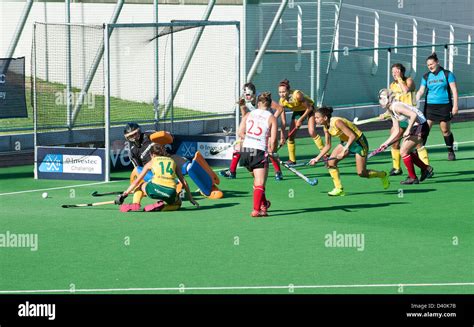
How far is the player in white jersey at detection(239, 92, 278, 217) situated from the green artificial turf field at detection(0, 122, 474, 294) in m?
0.25

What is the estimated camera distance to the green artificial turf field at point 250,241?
37.1ft

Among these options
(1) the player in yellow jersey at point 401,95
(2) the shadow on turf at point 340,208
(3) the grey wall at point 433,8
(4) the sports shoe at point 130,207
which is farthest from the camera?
(3) the grey wall at point 433,8

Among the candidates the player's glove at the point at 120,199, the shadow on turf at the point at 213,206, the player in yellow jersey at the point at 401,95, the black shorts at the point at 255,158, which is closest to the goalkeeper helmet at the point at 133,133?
the player's glove at the point at 120,199

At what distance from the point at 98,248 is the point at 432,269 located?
3.70m

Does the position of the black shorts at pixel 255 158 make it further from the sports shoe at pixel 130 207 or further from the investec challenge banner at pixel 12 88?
the investec challenge banner at pixel 12 88

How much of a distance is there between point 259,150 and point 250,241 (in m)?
1.92

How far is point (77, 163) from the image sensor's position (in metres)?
19.0

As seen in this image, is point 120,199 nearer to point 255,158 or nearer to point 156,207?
point 156,207

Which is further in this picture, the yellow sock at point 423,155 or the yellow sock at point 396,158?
the yellow sock at point 396,158

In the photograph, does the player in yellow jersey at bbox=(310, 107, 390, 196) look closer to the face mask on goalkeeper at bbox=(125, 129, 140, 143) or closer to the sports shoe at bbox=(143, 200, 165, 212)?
the sports shoe at bbox=(143, 200, 165, 212)

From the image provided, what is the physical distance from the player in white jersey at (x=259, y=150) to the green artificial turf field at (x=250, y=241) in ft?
0.83

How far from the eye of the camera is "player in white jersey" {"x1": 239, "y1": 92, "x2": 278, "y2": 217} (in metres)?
15.0

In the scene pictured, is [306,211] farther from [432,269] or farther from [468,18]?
[468,18]

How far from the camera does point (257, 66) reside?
2567 centimetres
